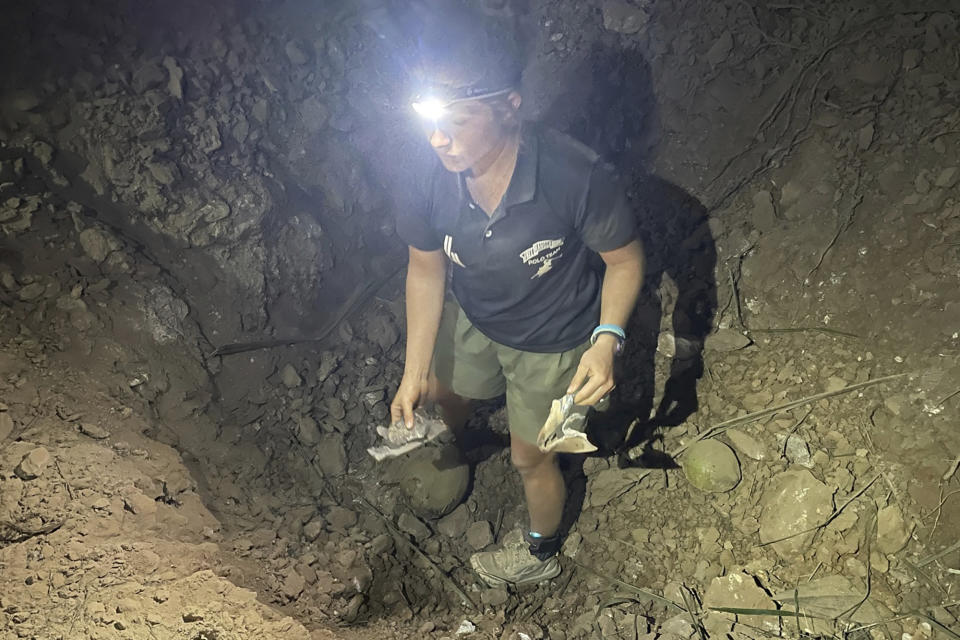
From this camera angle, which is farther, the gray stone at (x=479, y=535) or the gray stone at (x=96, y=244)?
the gray stone at (x=479, y=535)

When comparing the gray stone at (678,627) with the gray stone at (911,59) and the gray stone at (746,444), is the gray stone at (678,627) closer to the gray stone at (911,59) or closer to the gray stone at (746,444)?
the gray stone at (746,444)

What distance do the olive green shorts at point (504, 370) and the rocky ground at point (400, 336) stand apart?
695mm

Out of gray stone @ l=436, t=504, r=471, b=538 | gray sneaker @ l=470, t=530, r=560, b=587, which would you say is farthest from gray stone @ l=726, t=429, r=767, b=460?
gray stone @ l=436, t=504, r=471, b=538

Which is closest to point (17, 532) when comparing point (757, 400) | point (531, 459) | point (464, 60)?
point (531, 459)

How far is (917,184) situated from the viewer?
8.66 feet

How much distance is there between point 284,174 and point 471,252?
1.96 metres

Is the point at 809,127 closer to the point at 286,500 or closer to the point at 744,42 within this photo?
the point at 744,42

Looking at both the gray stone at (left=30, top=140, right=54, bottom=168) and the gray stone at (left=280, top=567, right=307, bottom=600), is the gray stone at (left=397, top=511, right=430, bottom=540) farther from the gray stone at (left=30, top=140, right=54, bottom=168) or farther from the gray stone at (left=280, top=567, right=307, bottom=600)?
the gray stone at (left=30, top=140, right=54, bottom=168)

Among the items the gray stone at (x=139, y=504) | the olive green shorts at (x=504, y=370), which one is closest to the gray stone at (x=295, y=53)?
the olive green shorts at (x=504, y=370)

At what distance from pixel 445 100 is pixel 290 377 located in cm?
205

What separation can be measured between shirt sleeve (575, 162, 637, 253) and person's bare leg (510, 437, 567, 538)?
966 millimetres

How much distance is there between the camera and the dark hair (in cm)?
165

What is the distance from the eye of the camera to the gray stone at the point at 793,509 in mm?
2475

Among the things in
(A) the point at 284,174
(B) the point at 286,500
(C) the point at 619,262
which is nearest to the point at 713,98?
(C) the point at 619,262
